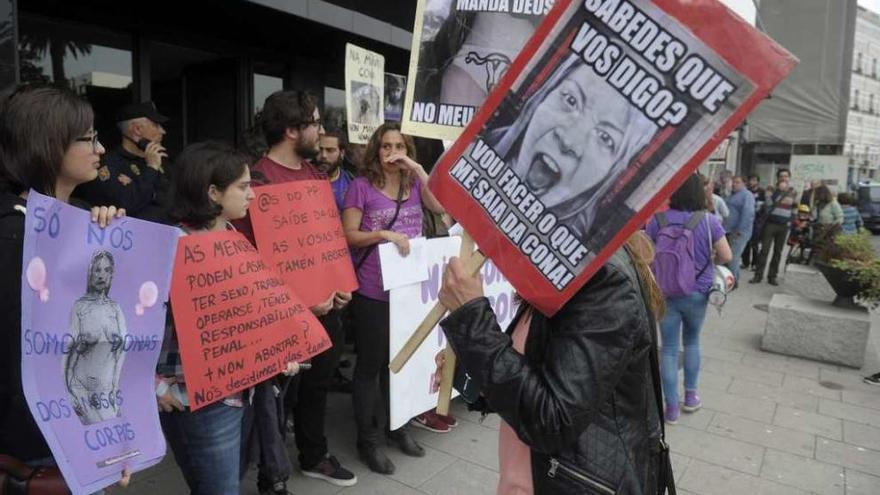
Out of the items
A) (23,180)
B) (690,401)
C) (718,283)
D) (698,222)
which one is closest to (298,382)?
(23,180)

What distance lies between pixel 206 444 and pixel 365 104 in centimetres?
239

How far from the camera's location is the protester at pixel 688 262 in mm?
4342

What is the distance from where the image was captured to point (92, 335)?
1.64 metres

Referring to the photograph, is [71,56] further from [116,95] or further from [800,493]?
[800,493]

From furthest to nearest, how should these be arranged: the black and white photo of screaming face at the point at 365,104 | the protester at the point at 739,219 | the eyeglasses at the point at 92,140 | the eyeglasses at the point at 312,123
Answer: the protester at the point at 739,219 → the black and white photo of screaming face at the point at 365,104 → the eyeglasses at the point at 312,123 → the eyeglasses at the point at 92,140

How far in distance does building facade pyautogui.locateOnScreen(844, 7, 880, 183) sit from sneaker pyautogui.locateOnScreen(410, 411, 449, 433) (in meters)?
58.4

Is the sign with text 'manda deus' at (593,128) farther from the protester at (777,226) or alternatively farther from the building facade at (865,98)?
the building facade at (865,98)

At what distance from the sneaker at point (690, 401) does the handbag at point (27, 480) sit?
4.40 metres

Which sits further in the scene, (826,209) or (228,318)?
(826,209)

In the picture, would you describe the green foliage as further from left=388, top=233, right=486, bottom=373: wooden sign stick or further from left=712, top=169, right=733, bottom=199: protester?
left=712, top=169, right=733, bottom=199: protester

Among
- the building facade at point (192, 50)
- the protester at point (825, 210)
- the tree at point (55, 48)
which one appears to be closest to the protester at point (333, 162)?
the building facade at point (192, 50)

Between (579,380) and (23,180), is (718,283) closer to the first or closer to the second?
(579,380)

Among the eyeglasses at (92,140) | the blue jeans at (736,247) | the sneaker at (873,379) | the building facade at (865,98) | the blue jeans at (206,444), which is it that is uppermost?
the building facade at (865,98)

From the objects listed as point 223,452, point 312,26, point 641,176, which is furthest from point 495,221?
point 312,26
